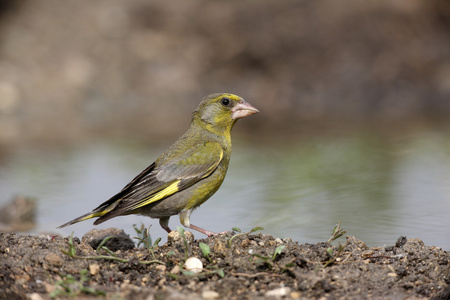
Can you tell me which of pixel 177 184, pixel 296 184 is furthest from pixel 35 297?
pixel 296 184

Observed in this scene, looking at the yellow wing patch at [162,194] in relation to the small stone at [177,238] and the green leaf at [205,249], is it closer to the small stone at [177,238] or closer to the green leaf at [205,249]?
the small stone at [177,238]

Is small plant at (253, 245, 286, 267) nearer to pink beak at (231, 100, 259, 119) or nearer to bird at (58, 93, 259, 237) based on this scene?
bird at (58, 93, 259, 237)

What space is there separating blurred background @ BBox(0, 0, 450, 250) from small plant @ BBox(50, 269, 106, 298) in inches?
139

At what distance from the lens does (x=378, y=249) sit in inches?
165

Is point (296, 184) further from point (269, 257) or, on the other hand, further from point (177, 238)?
point (269, 257)

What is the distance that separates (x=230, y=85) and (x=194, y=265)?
29.6 ft

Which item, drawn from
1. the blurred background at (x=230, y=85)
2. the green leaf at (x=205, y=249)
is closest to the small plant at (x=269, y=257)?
the green leaf at (x=205, y=249)

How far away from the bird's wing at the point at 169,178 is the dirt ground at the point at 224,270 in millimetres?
832

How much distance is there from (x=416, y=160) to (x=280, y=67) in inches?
214

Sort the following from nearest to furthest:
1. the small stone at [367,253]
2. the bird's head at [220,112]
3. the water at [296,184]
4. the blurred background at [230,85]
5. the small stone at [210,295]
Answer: the small stone at [210,295] < the small stone at [367,253] < the water at [296,184] < the bird's head at [220,112] < the blurred background at [230,85]

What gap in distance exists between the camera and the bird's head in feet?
18.5

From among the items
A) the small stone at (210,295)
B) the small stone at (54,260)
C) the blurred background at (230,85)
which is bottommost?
the small stone at (210,295)

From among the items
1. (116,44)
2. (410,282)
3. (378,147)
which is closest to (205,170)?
(410,282)

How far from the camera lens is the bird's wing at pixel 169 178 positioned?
194 inches
